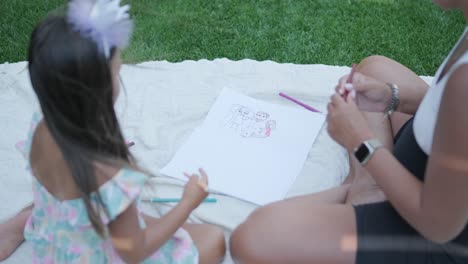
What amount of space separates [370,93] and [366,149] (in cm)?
37

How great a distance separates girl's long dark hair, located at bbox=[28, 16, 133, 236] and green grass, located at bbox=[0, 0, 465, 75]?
1224 millimetres

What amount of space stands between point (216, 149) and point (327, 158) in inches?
14.4

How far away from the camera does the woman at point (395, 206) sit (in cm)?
99

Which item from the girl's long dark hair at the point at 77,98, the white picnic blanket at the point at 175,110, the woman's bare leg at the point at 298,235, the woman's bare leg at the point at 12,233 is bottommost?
the woman's bare leg at the point at 12,233

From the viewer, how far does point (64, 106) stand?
1.00 metres

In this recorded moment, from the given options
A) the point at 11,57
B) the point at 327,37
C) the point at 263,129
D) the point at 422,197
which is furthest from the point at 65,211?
the point at 327,37

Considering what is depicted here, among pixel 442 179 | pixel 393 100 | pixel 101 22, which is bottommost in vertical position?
pixel 393 100

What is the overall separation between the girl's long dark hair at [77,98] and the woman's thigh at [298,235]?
1.21 feet

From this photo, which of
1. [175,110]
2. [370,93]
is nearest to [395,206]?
[370,93]

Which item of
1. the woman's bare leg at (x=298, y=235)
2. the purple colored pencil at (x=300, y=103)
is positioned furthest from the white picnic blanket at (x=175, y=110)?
the woman's bare leg at (x=298, y=235)

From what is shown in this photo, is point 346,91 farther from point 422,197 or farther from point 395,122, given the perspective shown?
point 422,197

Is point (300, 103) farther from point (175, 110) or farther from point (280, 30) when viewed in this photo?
point (280, 30)

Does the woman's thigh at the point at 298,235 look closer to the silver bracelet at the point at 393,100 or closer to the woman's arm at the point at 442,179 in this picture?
the woman's arm at the point at 442,179

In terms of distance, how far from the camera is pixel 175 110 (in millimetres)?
1937
